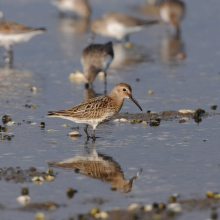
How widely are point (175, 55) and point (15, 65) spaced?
5.31 m

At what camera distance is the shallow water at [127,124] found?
28.0ft

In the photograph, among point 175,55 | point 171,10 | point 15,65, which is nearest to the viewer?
point 15,65

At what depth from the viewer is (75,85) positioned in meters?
16.5

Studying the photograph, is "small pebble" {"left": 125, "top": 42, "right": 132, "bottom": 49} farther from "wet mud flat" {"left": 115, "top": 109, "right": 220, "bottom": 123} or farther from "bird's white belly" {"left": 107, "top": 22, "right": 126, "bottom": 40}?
"wet mud flat" {"left": 115, "top": 109, "right": 220, "bottom": 123}

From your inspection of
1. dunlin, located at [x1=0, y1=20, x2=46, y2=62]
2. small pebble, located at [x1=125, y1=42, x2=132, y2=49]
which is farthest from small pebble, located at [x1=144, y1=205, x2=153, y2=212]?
small pebble, located at [x1=125, y1=42, x2=132, y2=49]

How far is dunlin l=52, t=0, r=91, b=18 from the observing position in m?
28.3

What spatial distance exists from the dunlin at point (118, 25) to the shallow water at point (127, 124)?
58 centimetres

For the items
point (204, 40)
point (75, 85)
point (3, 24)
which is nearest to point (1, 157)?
point (75, 85)

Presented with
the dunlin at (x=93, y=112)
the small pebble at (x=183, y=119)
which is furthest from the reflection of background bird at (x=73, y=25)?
the dunlin at (x=93, y=112)

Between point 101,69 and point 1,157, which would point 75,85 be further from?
point 1,157

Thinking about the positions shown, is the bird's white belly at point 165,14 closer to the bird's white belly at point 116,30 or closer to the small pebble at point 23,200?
the bird's white belly at point 116,30

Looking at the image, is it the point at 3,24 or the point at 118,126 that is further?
the point at 3,24

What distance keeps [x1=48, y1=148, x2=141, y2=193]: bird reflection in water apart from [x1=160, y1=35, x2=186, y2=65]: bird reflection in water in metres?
9.91

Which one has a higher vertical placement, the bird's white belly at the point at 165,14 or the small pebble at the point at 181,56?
the bird's white belly at the point at 165,14
